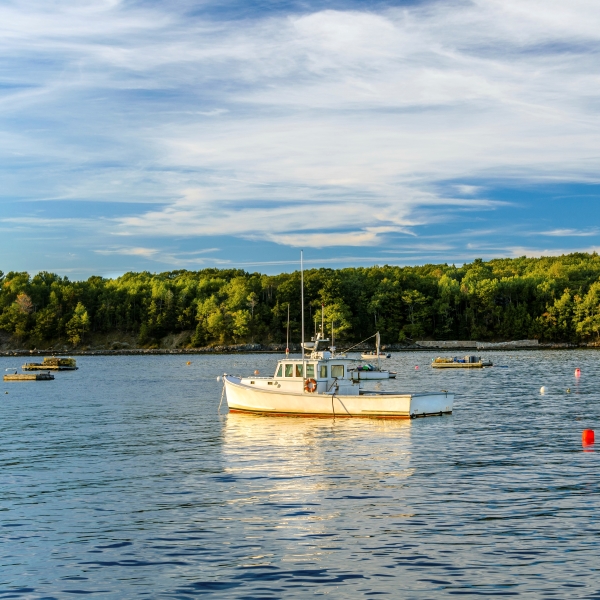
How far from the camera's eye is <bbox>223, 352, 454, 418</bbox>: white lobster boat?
159 ft

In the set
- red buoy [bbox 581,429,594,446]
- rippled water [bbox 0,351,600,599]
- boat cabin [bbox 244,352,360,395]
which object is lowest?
rippled water [bbox 0,351,600,599]

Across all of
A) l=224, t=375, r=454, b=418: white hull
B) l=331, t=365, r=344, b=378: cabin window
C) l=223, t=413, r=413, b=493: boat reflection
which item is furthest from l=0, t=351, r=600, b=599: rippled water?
l=331, t=365, r=344, b=378: cabin window

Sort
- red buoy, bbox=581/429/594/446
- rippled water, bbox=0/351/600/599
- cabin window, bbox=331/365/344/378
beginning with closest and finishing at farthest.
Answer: rippled water, bbox=0/351/600/599
red buoy, bbox=581/429/594/446
cabin window, bbox=331/365/344/378

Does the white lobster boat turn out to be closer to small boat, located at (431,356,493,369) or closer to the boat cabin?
the boat cabin

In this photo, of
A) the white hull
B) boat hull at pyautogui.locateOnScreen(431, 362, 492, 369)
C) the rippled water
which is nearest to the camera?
the rippled water

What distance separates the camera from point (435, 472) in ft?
106

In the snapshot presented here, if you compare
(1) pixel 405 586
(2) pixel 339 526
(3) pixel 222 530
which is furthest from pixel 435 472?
(1) pixel 405 586

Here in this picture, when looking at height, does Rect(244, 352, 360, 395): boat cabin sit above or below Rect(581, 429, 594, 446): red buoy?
above

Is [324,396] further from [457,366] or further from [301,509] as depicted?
[457,366]

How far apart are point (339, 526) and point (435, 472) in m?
9.70

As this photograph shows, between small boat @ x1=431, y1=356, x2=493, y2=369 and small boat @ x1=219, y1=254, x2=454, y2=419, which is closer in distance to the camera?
small boat @ x1=219, y1=254, x2=454, y2=419

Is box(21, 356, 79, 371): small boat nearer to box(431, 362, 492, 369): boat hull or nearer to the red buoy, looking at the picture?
box(431, 362, 492, 369): boat hull

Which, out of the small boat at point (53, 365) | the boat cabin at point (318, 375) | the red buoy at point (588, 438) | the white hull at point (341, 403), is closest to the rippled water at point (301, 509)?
the white hull at point (341, 403)

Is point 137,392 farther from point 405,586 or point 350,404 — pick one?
point 405,586
